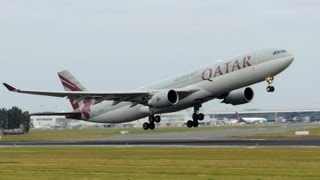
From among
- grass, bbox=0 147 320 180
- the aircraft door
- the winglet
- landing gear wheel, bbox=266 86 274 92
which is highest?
the aircraft door

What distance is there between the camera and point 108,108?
234 feet

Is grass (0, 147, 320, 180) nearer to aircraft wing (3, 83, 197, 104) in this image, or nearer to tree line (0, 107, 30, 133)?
aircraft wing (3, 83, 197, 104)

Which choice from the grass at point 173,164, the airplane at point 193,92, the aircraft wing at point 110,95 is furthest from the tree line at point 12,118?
the grass at point 173,164

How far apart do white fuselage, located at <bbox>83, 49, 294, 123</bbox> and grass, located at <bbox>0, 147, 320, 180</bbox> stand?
10.7 meters

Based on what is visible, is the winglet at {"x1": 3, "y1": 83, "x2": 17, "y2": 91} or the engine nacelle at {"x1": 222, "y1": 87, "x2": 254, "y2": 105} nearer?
the winglet at {"x1": 3, "y1": 83, "x2": 17, "y2": 91}

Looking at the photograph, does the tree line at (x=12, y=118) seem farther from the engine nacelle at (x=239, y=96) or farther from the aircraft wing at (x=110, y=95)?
the engine nacelle at (x=239, y=96)

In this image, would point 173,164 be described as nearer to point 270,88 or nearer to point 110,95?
point 270,88

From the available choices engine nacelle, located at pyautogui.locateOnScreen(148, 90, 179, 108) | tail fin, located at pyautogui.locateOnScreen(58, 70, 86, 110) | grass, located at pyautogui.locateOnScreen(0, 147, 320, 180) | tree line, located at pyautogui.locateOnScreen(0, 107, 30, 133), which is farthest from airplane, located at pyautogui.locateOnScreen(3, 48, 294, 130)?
tree line, located at pyautogui.locateOnScreen(0, 107, 30, 133)

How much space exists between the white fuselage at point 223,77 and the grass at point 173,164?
10.7 meters

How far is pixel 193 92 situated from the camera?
61.7 m

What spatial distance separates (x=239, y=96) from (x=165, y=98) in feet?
23.7

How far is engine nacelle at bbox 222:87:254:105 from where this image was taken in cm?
6431

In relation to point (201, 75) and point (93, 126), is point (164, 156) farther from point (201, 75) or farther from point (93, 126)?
point (93, 126)

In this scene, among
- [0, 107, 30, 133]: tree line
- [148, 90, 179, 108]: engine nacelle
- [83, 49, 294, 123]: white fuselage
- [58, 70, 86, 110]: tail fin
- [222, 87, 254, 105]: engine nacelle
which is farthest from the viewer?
[0, 107, 30, 133]: tree line
